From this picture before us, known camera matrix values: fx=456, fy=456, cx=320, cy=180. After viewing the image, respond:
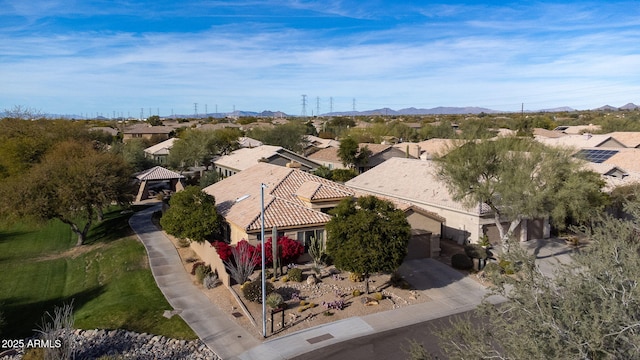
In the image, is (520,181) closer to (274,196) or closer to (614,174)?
(274,196)

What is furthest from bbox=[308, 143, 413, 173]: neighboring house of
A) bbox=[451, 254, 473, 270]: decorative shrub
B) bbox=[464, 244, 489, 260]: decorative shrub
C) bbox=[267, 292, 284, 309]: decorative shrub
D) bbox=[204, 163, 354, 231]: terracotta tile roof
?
bbox=[267, 292, 284, 309]: decorative shrub

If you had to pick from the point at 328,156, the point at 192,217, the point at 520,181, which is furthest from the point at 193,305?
the point at 328,156

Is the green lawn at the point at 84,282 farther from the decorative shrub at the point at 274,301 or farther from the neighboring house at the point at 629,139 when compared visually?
the neighboring house at the point at 629,139

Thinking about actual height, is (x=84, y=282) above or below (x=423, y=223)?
below

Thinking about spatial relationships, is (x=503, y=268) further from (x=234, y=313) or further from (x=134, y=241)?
(x=134, y=241)

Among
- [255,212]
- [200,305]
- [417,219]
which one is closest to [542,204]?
[417,219]
